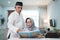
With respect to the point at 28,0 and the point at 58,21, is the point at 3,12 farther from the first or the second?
the point at 58,21

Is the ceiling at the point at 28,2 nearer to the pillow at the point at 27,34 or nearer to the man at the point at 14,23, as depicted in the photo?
the man at the point at 14,23

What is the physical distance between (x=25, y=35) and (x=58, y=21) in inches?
149

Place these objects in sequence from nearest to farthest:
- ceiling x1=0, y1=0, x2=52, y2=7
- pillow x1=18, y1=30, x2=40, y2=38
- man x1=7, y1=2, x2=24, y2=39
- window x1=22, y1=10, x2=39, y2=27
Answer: pillow x1=18, y1=30, x2=40, y2=38 < man x1=7, y1=2, x2=24, y2=39 < ceiling x1=0, y1=0, x2=52, y2=7 < window x1=22, y1=10, x2=39, y2=27

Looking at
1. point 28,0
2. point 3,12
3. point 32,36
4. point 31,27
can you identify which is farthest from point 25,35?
point 28,0

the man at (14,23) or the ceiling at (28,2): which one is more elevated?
the ceiling at (28,2)

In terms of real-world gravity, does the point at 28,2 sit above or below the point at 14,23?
above

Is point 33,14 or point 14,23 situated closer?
point 14,23

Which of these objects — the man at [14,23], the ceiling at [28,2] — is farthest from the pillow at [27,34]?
the ceiling at [28,2]

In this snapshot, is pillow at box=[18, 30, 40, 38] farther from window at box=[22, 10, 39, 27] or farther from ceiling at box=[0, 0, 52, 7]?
window at box=[22, 10, 39, 27]

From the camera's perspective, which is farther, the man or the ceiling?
the ceiling

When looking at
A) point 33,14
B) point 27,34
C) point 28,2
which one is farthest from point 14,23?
point 33,14

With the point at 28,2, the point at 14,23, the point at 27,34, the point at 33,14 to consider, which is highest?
the point at 28,2

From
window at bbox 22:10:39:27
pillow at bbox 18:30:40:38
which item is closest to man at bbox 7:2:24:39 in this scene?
pillow at bbox 18:30:40:38

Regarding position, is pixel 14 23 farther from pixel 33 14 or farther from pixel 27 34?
pixel 33 14
